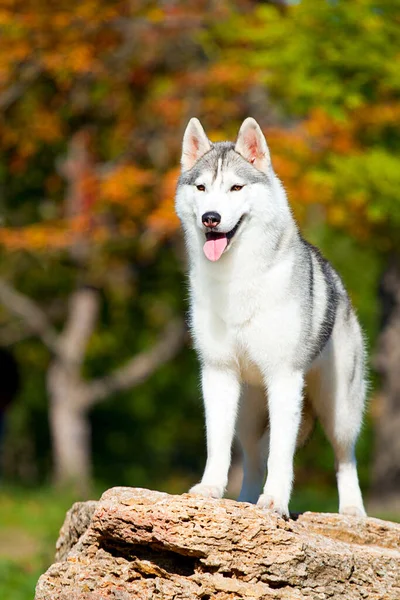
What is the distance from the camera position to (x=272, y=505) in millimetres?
4816

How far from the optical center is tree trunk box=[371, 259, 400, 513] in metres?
13.8

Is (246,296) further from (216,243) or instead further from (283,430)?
(283,430)

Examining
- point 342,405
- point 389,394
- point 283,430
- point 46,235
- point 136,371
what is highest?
point 46,235

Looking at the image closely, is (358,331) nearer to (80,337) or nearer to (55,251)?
(55,251)

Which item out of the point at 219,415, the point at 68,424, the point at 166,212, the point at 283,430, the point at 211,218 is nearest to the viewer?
the point at 211,218

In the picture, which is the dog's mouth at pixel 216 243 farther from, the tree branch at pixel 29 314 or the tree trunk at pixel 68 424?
the tree trunk at pixel 68 424

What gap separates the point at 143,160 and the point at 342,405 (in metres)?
10.6

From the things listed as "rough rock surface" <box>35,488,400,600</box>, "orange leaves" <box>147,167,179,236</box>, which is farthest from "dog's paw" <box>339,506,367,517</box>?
"orange leaves" <box>147,167,179,236</box>

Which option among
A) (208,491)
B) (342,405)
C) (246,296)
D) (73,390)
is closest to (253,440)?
(342,405)

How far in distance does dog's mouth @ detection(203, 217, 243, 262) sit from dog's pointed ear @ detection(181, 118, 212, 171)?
1.77ft

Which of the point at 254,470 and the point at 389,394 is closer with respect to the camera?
the point at 254,470

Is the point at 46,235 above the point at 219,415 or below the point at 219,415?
above

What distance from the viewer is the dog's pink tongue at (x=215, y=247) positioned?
488 cm

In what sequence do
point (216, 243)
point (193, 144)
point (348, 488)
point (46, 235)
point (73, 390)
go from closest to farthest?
point (216, 243), point (193, 144), point (348, 488), point (46, 235), point (73, 390)
